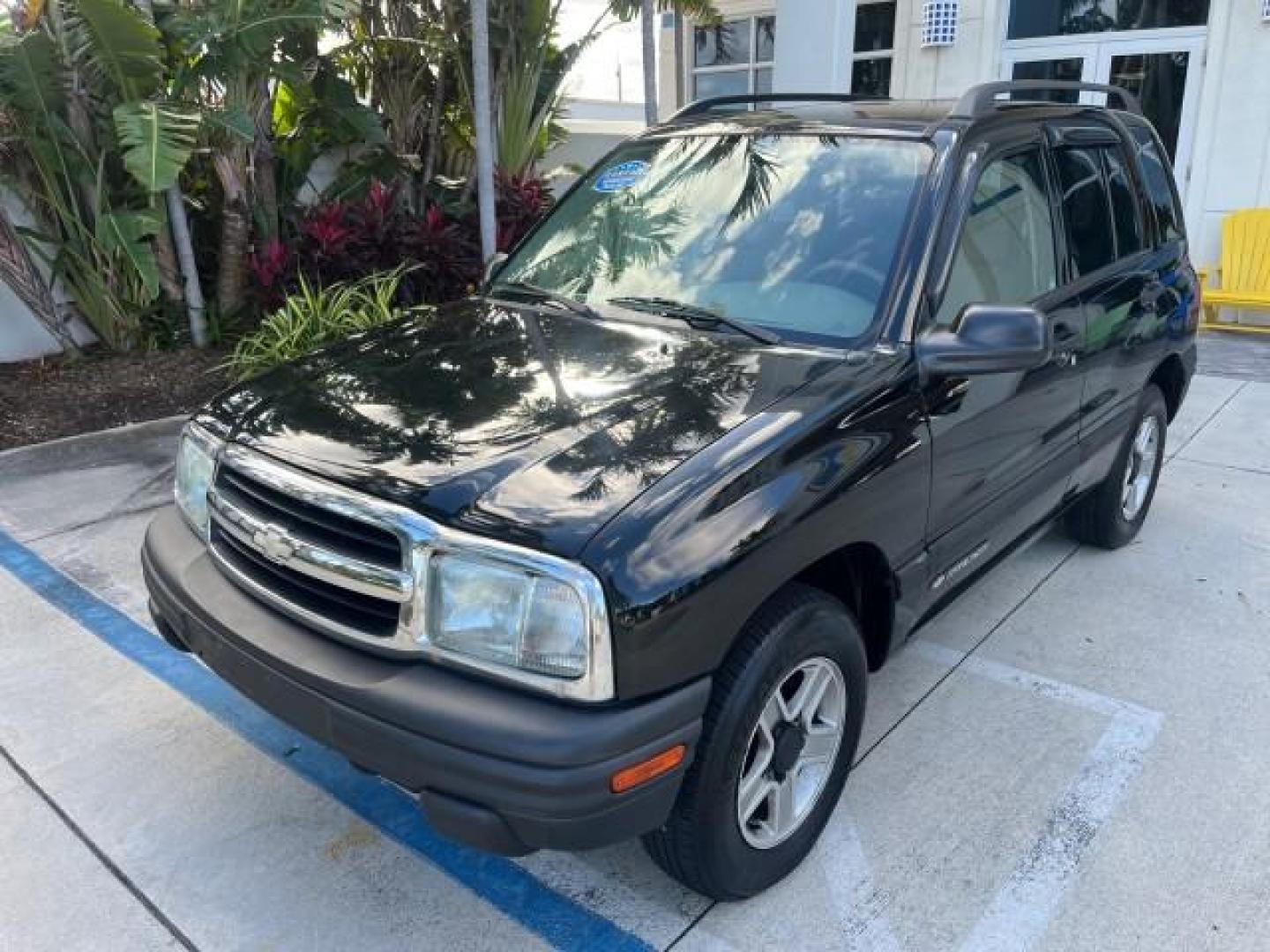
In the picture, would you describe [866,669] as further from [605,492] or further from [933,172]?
[933,172]

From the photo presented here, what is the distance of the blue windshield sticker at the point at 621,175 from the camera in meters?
3.64

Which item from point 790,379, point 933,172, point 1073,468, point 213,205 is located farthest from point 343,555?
point 213,205

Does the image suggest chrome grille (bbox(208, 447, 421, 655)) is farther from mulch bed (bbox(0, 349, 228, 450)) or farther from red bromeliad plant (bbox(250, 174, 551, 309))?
red bromeliad plant (bbox(250, 174, 551, 309))

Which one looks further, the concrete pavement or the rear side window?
the rear side window

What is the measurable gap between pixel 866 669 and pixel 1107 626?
1770 mm

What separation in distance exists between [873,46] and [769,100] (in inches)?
352

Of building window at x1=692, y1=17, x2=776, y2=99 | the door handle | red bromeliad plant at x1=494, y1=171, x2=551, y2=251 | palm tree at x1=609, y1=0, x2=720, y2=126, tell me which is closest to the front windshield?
the door handle

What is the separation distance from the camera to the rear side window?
14.4 ft

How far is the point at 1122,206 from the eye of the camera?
4102mm

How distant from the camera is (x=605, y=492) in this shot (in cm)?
212

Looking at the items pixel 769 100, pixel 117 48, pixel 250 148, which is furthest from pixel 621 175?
pixel 250 148

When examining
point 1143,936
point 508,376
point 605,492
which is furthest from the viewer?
point 508,376

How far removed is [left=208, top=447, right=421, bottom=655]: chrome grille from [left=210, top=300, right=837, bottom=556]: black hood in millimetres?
60

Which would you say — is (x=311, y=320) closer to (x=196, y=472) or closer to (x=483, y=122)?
(x=483, y=122)
